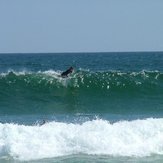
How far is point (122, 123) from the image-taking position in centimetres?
1556

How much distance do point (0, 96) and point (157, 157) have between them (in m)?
11.7

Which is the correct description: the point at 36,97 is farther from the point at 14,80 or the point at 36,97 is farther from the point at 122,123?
the point at 122,123

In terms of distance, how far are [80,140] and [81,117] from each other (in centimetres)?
533

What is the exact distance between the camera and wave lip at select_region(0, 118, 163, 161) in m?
13.4

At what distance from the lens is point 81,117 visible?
19.2m

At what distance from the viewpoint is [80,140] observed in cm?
1389

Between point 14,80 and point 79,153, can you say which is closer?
point 79,153

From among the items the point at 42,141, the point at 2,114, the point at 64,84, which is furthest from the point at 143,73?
the point at 42,141

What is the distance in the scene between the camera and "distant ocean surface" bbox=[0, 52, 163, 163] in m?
13.4

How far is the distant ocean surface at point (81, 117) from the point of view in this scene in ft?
44.1

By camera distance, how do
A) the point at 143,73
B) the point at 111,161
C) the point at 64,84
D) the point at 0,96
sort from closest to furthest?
the point at 111,161 < the point at 0,96 < the point at 64,84 < the point at 143,73

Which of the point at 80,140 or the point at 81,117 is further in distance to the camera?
the point at 81,117

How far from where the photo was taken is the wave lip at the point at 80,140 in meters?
13.4

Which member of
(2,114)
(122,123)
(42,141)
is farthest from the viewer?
(2,114)
